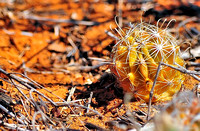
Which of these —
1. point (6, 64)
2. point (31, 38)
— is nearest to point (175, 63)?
point (6, 64)

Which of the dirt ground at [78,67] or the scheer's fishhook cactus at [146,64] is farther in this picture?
the scheer's fishhook cactus at [146,64]

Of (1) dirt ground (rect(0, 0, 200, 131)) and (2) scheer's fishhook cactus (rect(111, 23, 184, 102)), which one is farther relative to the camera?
(2) scheer's fishhook cactus (rect(111, 23, 184, 102))

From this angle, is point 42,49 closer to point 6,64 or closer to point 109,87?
point 6,64

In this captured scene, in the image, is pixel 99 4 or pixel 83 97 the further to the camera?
pixel 99 4
